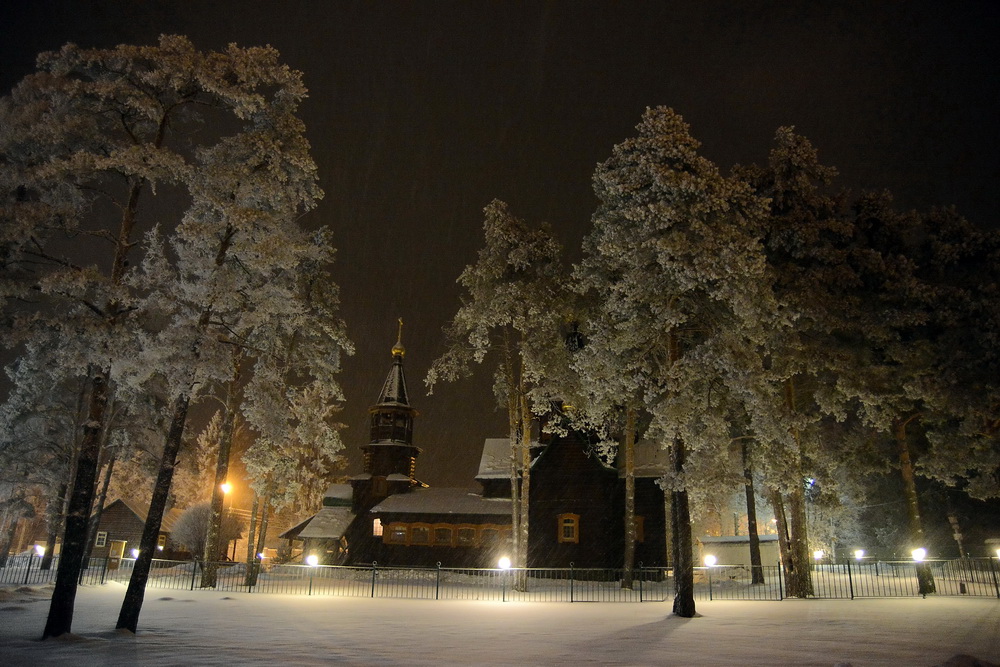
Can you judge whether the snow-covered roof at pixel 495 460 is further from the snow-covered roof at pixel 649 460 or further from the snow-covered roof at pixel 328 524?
the snow-covered roof at pixel 328 524

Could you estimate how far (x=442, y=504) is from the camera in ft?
128

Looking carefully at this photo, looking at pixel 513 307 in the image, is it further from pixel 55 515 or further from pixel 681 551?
pixel 55 515

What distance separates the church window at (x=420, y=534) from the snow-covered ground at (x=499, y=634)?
68.6 ft

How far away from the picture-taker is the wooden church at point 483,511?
3512 cm

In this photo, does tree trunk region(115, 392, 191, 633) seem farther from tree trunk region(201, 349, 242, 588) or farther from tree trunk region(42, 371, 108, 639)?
tree trunk region(201, 349, 242, 588)

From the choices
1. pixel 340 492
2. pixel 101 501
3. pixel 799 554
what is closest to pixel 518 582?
pixel 799 554

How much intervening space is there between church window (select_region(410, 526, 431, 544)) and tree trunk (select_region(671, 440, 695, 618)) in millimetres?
24240

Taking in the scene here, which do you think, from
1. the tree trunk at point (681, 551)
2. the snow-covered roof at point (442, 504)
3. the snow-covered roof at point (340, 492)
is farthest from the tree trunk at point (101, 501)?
the tree trunk at point (681, 551)

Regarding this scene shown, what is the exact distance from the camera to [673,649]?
973 cm

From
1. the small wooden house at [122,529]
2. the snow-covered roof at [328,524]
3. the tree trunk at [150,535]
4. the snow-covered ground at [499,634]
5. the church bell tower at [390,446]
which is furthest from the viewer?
the small wooden house at [122,529]

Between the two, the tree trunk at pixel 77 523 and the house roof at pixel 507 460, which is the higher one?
the house roof at pixel 507 460

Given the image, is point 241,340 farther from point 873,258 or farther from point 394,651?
point 873,258

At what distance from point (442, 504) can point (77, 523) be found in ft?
93.7

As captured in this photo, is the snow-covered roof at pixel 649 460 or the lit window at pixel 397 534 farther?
the lit window at pixel 397 534
